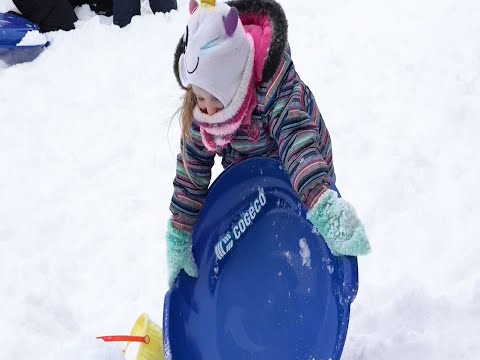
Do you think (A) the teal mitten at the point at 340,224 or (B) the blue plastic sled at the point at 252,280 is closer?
(A) the teal mitten at the point at 340,224

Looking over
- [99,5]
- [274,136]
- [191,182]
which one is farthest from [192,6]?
[99,5]

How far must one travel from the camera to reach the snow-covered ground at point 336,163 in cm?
186

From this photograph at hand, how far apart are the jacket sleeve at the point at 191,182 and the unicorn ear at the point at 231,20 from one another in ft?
0.97

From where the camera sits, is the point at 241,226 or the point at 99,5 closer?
the point at 241,226

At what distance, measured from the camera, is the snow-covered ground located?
1864mm

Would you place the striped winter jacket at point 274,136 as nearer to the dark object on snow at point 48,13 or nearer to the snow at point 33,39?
the snow at point 33,39

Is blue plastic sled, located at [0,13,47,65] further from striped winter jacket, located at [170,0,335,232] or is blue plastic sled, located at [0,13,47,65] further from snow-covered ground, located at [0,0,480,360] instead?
striped winter jacket, located at [170,0,335,232]

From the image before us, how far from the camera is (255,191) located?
1796 millimetres

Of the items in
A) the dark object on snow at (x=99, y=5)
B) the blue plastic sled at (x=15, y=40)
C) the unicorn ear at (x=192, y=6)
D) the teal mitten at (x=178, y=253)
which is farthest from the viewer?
the dark object on snow at (x=99, y=5)

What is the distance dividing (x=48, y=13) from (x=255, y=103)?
2.75 meters

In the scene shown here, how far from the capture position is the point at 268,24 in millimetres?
1554

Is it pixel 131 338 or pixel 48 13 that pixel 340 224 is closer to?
pixel 131 338

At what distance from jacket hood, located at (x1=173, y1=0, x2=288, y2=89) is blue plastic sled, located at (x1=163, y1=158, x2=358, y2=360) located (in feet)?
0.96

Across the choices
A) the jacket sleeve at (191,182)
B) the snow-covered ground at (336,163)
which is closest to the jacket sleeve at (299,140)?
A: the jacket sleeve at (191,182)
